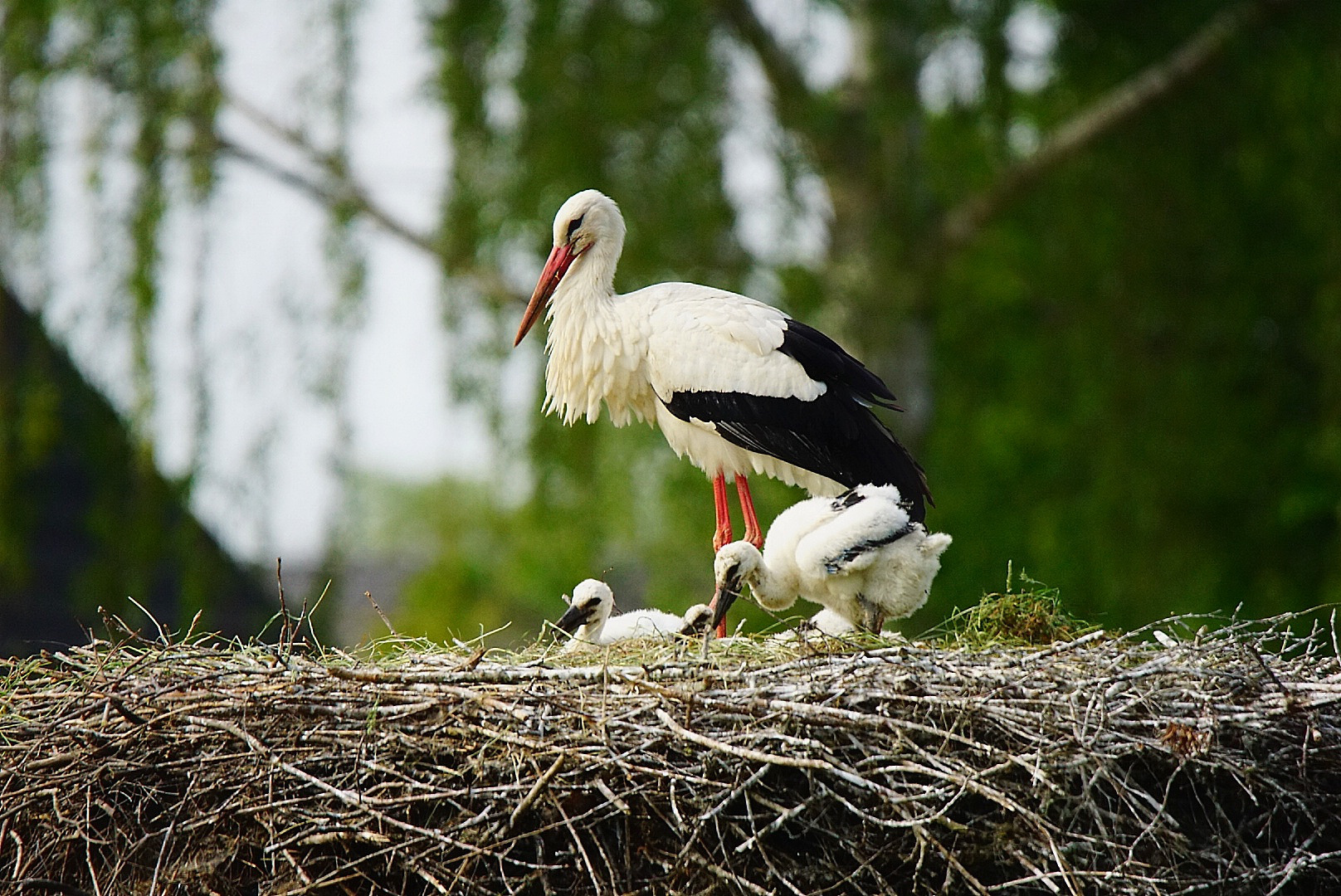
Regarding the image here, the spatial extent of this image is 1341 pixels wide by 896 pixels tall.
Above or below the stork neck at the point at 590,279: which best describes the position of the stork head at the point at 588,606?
below

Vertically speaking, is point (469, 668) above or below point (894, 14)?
below

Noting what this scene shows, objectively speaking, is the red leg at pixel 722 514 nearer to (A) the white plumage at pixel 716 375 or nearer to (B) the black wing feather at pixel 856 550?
(A) the white plumage at pixel 716 375

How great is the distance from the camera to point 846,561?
3.61 metres

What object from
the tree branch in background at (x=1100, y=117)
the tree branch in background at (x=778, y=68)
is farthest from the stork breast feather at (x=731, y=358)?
the tree branch in background at (x=1100, y=117)

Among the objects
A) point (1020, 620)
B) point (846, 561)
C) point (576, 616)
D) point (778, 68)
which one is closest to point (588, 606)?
point (576, 616)

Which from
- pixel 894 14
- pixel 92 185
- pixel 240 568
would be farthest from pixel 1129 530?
pixel 92 185

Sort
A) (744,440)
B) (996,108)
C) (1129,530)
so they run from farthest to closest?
(1129,530), (996,108), (744,440)

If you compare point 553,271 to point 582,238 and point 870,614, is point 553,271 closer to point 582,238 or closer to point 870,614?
point 582,238

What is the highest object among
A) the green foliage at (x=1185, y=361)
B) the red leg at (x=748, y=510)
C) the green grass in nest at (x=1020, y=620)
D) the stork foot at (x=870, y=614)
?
the green foliage at (x=1185, y=361)

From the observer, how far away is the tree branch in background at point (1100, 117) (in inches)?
263

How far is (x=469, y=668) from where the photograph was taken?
9.83ft

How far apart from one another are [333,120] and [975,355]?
6.17 meters

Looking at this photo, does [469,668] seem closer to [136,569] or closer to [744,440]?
[744,440]

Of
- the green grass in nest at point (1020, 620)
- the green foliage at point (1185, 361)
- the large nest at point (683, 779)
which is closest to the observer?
the large nest at point (683, 779)
